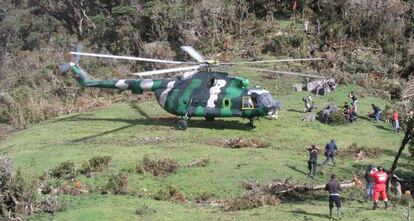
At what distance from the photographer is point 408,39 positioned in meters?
48.5

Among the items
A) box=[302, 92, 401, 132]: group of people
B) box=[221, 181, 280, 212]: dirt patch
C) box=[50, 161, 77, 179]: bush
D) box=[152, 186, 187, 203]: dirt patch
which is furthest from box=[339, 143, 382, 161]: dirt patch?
box=[50, 161, 77, 179]: bush

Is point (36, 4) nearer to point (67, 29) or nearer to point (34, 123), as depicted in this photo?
point (67, 29)

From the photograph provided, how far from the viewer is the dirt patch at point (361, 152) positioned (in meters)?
30.7

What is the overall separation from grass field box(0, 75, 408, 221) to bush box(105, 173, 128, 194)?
→ 0.34 metres

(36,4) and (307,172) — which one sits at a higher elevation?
(36,4)

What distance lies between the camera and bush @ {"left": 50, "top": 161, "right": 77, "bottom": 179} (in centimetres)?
2656

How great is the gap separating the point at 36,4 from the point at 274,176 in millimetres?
54259

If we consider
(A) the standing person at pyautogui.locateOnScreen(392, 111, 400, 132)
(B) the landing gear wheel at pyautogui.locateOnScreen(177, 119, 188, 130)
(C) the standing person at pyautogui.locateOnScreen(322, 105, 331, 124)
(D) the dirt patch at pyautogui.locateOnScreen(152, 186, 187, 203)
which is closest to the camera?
(D) the dirt patch at pyautogui.locateOnScreen(152, 186, 187, 203)

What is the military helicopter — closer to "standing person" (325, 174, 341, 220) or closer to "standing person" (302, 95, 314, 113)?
"standing person" (302, 95, 314, 113)

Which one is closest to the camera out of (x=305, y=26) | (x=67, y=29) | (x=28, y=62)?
(x=305, y=26)

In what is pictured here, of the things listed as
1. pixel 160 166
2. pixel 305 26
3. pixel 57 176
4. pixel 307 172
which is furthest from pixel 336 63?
pixel 57 176

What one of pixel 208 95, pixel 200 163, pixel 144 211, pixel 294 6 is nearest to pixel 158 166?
pixel 200 163

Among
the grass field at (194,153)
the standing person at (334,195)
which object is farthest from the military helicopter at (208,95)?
the standing person at (334,195)

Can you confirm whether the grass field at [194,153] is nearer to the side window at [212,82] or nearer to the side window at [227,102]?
the side window at [227,102]
